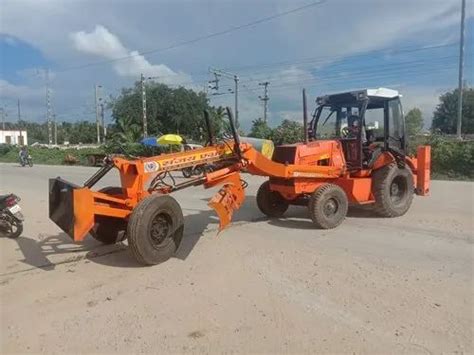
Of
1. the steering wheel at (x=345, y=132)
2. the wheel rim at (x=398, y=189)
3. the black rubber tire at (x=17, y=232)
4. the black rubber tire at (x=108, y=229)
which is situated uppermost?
the steering wheel at (x=345, y=132)

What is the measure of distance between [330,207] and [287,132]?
66.8 feet

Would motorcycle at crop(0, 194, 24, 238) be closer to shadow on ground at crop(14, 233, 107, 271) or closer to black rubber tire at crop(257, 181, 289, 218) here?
shadow on ground at crop(14, 233, 107, 271)

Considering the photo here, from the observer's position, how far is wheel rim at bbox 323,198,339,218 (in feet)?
29.7

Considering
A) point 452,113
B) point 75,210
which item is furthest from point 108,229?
point 452,113

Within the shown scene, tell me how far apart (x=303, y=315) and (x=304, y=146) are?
4.92 metres

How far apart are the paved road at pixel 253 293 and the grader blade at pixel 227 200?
51cm

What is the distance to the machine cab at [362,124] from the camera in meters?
10.0

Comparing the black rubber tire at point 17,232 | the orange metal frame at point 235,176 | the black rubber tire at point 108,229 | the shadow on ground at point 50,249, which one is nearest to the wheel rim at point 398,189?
the orange metal frame at point 235,176

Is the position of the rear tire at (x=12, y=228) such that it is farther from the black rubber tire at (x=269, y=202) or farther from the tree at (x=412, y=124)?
the tree at (x=412, y=124)

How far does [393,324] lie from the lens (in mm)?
4730

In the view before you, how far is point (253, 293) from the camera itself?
18.6 feet

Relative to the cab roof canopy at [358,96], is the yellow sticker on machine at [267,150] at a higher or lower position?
lower

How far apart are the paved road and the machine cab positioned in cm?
170

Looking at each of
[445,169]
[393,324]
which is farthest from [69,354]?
[445,169]
